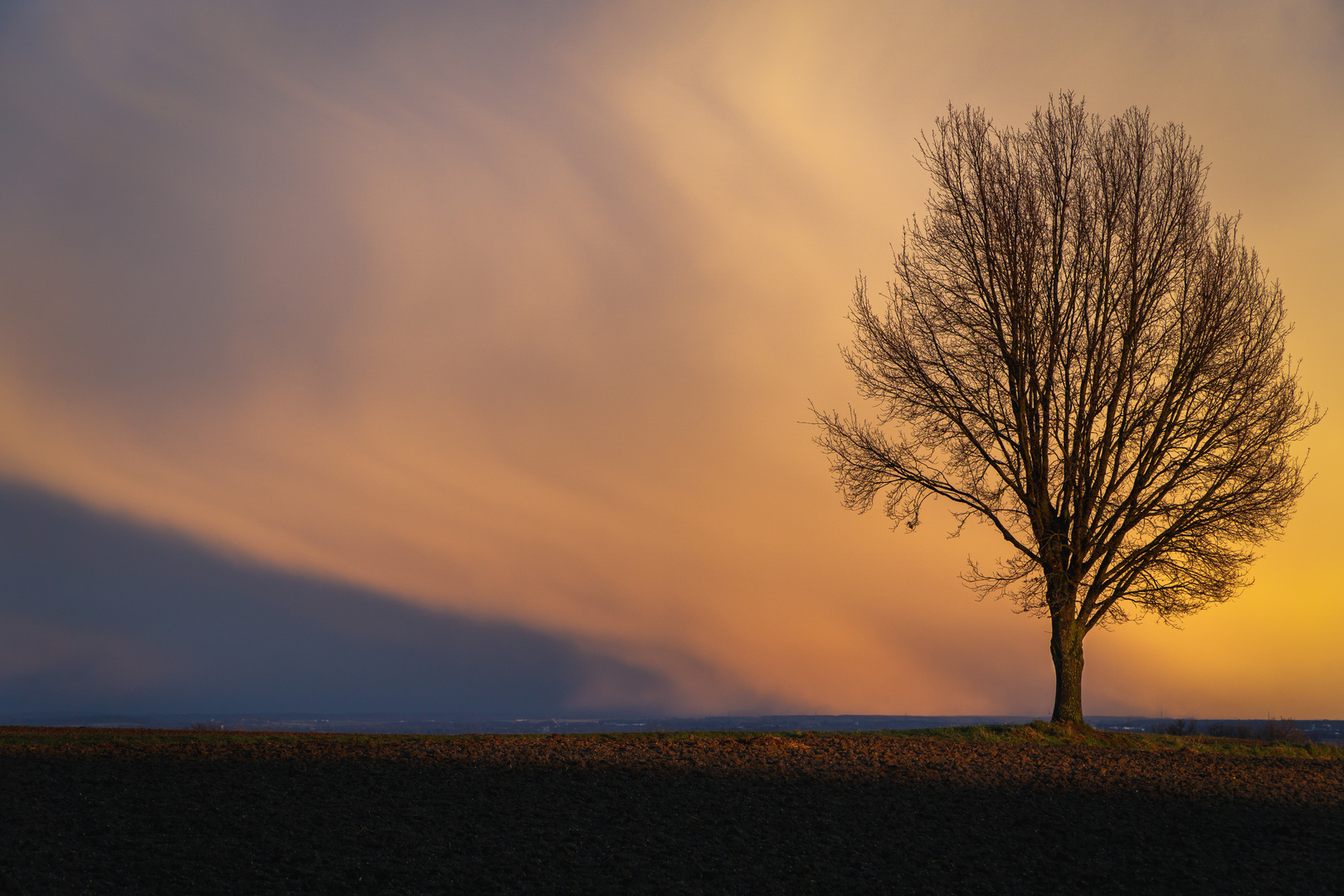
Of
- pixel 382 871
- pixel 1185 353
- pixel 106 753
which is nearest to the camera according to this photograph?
pixel 382 871

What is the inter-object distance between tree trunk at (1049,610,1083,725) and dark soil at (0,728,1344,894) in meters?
4.43

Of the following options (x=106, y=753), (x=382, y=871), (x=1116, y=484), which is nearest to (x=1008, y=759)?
(x=1116, y=484)

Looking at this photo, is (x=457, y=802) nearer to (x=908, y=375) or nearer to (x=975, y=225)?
(x=908, y=375)

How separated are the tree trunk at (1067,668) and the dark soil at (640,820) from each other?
4.43 metres

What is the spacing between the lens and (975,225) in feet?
63.0

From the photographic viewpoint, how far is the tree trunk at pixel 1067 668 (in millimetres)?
18344

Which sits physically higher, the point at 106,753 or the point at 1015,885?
the point at 106,753

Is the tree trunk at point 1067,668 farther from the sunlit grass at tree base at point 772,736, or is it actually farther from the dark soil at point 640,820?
the dark soil at point 640,820

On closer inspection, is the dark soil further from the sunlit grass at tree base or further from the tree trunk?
the tree trunk

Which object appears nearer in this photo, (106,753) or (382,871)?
(382,871)

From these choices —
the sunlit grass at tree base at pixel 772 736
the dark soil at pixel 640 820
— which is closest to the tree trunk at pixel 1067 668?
the sunlit grass at tree base at pixel 772 736

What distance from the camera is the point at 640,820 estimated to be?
9930 mm

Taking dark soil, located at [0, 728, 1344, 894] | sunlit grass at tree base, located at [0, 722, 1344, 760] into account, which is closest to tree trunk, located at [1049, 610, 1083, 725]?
sunlit grass at tree base, located at [0, 722, 1344, 760]

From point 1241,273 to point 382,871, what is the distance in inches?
743
